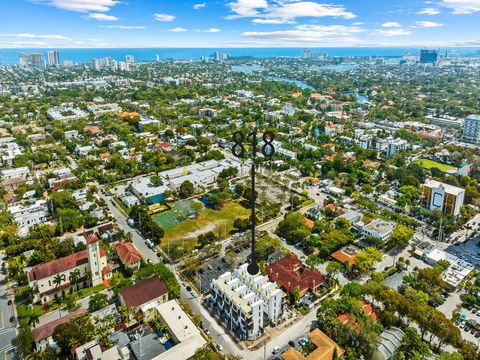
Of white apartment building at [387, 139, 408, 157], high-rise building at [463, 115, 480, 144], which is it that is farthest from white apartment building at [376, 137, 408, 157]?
high-rise building at [463, 115, 480, 144]

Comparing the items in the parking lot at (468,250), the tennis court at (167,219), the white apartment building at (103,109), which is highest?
the white apartment building at (103,109)

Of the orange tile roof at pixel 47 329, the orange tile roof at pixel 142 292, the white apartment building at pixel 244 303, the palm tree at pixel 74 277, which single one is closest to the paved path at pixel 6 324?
the orange tile roof at pixel 47 329

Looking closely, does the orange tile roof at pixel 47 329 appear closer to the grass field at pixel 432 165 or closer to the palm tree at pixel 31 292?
the palm tree at pixel 31 292

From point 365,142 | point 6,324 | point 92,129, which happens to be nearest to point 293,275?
point 6,324

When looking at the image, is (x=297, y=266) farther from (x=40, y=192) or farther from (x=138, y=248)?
(x=40, y=192)

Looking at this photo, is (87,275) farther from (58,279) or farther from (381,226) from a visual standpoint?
(381,226)

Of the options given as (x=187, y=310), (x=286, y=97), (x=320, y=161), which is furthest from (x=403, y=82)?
(x=187, y=310)

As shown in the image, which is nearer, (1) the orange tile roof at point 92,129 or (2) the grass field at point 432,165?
(2) the grass field at point 432,165
